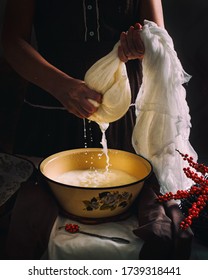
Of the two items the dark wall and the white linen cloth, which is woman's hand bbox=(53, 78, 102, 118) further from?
the dark wall

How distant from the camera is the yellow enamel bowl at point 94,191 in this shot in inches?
27.9

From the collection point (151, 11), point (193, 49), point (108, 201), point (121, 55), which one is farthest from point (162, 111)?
point (193, 49)

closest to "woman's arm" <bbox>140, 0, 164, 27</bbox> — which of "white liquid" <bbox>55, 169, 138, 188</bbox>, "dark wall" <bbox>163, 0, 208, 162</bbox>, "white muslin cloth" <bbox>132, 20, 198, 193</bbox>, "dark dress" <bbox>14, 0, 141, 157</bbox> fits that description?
"dark dress" <bbox>14, 0, 141, 157</bbox>

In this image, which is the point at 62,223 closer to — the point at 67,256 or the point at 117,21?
the point at 67,256

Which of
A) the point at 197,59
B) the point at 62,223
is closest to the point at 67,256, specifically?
the point at 62,223

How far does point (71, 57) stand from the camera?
1.07m

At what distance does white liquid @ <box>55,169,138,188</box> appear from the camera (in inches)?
32.6

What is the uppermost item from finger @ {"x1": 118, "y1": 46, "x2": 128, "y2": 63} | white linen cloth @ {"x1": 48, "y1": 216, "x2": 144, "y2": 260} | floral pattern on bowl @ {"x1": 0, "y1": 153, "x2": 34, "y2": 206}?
finger @ {"x1": 118, "y1": 46, "x2": 128, "y2": 63}

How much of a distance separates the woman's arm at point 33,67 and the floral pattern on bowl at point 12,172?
19 cm

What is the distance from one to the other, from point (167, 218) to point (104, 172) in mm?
228

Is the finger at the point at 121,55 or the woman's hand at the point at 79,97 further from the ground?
the finger at the point at 121,55

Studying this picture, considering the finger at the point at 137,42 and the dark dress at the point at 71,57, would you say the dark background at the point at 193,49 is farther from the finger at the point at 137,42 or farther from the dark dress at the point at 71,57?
the finger at the point at 137,42

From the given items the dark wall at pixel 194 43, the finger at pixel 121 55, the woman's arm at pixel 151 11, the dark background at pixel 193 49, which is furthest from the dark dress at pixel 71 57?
the dark wall at pixel 194 43
